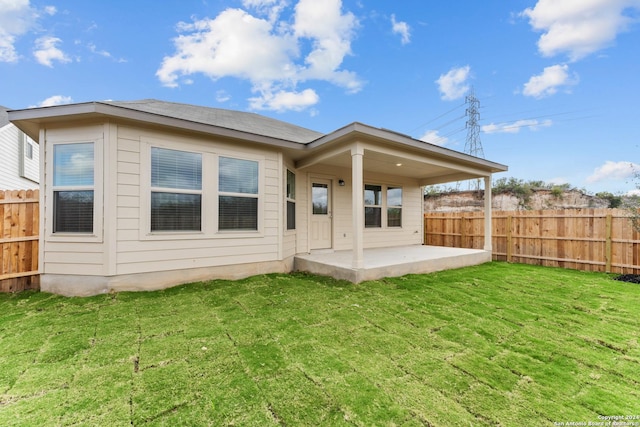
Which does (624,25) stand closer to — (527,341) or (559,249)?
(559,249)

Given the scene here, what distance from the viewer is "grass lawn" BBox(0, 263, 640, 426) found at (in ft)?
5.62

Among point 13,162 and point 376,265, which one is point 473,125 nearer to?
Answer: point 376,265

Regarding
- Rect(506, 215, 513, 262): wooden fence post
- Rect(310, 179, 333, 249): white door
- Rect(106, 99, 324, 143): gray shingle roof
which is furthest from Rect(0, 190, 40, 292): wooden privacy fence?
Rect(506, 215, 513, 262): wooden fence post

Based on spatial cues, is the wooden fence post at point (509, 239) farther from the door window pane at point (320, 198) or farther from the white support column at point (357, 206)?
the white support column at point (357, 206)

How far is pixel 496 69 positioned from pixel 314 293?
647 inches

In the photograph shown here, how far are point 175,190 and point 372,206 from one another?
5.56 metres

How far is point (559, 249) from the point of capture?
709 centimetres

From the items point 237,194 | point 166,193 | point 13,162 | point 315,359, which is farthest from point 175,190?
point 13,162

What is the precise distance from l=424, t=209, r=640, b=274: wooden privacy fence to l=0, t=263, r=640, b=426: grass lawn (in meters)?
2.84

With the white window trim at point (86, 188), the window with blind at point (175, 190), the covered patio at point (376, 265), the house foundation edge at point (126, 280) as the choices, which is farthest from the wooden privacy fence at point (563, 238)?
the white window trim at point (86, 188)

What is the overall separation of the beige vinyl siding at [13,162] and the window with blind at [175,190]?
10117 mm

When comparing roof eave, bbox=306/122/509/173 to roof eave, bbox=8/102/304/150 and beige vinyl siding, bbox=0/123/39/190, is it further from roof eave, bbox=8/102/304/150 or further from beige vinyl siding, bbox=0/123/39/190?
beige vinyl siding, bbox=0/123/39/190

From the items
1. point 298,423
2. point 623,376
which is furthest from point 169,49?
point 623,376

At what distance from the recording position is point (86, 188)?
410cm
